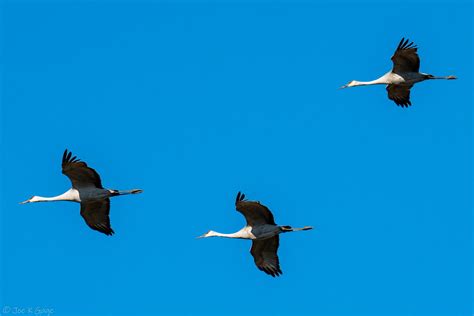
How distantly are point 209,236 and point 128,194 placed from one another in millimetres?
2420

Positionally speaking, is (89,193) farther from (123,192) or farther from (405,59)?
(405,59)

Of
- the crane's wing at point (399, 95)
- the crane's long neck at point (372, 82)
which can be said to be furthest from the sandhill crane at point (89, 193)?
the crane's wing at point (399, 95)

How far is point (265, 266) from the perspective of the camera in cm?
2794

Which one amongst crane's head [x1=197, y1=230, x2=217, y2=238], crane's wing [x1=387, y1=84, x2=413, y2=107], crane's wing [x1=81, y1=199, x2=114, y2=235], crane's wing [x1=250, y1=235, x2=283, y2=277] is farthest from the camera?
crane's wing [x1=387, y1=84, x2=413, y2=107]

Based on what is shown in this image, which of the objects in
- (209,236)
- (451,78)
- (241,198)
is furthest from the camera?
(451,78)

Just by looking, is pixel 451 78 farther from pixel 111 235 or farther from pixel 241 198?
pixel 111 235

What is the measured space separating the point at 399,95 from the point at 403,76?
155 centimetres

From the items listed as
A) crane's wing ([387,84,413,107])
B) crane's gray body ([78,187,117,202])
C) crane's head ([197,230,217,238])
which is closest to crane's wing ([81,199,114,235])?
crane's gray body ([78,187,117,202])

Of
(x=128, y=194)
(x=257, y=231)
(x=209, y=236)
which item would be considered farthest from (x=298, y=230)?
(x=128, y=194)

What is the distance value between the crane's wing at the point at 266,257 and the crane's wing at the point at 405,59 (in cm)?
625

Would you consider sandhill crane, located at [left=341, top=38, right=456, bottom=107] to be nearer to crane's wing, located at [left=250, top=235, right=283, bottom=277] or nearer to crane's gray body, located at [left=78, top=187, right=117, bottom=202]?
crane's wing, located at [left=250, top=235, right=283, bottom=277]

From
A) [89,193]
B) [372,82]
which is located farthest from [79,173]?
[372,82]

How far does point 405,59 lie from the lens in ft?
98.3

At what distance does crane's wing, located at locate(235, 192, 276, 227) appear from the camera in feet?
86.6
